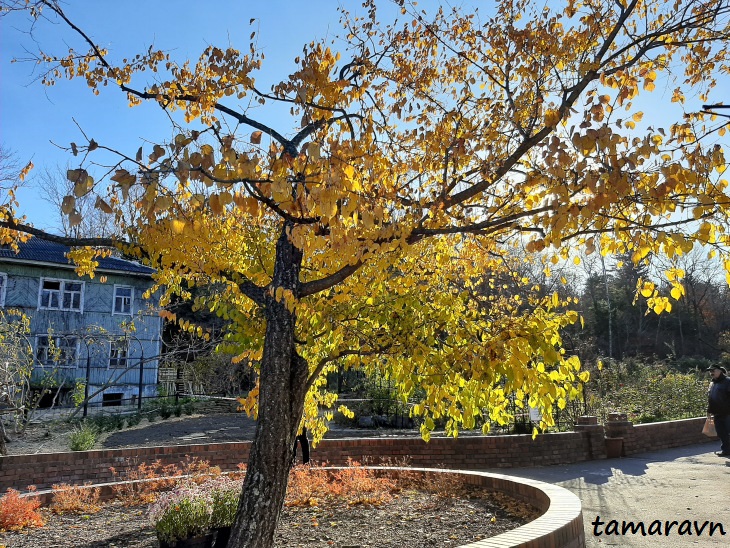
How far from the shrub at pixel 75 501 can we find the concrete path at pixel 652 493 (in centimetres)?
525

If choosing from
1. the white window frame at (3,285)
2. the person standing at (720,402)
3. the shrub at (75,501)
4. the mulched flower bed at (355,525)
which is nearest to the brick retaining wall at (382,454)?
the person standing at (720,402)

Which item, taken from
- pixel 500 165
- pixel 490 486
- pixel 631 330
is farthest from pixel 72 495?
pixel 631 330

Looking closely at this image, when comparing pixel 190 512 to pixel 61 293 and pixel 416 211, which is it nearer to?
pixel 416 211

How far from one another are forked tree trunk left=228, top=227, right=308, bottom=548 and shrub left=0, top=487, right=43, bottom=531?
2865mm

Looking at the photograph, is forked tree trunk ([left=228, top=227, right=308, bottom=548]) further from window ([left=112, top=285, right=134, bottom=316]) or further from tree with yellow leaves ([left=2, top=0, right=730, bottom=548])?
window ([left=112, top=285, right=134, bottom=316])

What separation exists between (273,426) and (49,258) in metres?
21.6

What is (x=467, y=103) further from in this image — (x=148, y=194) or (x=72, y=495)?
(x=72, y=495)

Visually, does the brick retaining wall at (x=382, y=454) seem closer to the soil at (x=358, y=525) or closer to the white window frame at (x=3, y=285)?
the soil at (x=358, y=525)

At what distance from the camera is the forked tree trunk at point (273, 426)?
4121 millimetres

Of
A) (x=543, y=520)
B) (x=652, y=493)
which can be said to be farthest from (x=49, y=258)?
(x=543, y=520)

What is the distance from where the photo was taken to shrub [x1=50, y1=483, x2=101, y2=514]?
6.34 m

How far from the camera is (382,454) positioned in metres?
9.41

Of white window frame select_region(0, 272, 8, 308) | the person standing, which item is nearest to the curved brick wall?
the person standing

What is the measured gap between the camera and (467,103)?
18.3ft
